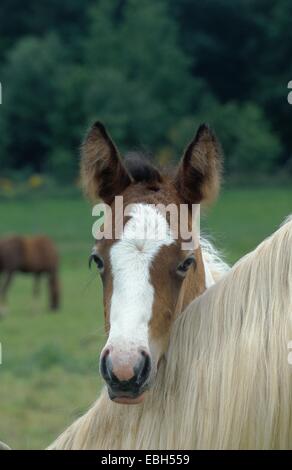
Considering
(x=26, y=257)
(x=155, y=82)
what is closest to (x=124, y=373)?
(x=26, y=257)

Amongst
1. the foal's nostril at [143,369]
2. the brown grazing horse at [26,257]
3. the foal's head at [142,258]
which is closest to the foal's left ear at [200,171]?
the foal's head at [142,258]

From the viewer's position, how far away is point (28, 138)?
4859 cm

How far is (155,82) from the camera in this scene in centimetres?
5122

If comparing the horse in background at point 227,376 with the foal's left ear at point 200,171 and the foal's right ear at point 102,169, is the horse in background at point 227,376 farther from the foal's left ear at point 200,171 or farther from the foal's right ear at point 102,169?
the foal's right ear at point 102,169

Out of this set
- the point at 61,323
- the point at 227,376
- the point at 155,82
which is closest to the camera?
the point at 227,376

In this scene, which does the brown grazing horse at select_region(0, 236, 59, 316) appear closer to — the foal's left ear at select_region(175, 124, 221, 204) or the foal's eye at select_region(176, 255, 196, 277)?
the foal's left ear at select_region(175, 124, 221, 204)

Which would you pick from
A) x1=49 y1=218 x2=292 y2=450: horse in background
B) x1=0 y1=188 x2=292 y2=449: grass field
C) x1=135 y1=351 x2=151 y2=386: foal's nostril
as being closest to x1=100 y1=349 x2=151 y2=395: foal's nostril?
x1=135 y1=351 x2=151 y2=386: foal's nostril

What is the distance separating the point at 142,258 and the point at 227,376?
1.60ft

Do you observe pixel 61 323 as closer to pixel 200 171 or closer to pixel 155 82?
pixel 200 171

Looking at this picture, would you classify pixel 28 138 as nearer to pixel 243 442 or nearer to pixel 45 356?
pixel 45 356

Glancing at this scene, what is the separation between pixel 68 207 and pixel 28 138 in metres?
13.0

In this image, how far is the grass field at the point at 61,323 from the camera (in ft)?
31.0

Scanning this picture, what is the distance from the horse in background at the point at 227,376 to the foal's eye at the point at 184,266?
4.7 inches

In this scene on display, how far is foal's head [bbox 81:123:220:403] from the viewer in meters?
2.80
